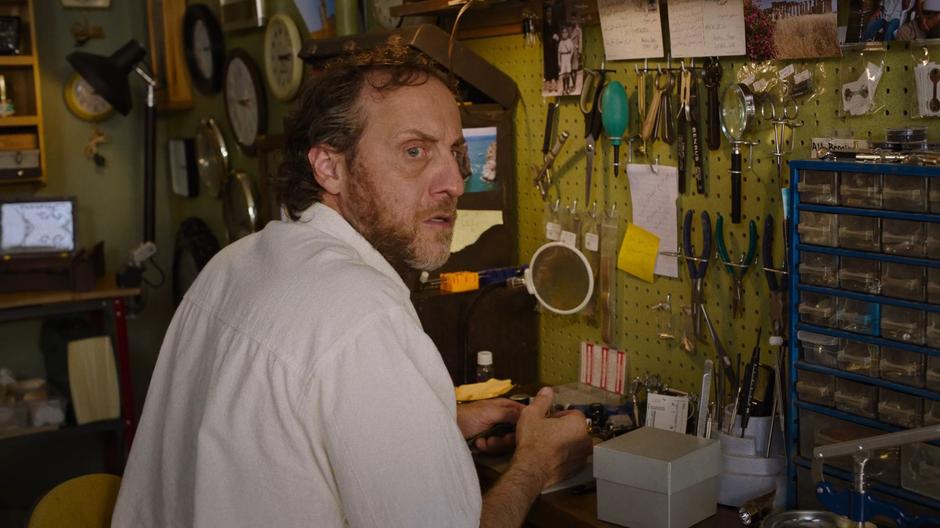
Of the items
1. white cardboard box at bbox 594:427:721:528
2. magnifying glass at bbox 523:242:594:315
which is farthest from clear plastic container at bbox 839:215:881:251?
magnifying glass at bbox 523:242:594:315

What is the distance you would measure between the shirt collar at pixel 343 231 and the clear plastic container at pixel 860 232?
62 centimetres

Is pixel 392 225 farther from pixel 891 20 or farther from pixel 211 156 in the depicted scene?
pixel 211 156

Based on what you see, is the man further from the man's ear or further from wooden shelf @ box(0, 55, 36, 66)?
wooden shelf @ box(0, 55, 36, 66)

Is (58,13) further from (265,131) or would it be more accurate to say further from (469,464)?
(469,464)

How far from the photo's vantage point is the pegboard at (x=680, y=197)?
1.62m

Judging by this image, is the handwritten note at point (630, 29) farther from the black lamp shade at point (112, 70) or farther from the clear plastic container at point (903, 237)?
the black lamp shade at point (112, 70)

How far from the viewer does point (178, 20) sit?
4.14 meters

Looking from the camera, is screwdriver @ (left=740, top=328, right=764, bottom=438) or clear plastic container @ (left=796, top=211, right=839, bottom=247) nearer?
clear plastic container @ (left=796, top=211, right=839, bottom=247)

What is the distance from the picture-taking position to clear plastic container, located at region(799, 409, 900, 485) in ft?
4.54

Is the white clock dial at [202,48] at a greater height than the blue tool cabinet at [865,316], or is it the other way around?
the white clock dial at [202,48]

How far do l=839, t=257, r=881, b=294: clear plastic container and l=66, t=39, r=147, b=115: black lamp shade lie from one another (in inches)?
127

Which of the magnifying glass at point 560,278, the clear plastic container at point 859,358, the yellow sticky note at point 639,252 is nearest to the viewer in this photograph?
the clear plastic container at point 859,358

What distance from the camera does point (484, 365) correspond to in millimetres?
2184

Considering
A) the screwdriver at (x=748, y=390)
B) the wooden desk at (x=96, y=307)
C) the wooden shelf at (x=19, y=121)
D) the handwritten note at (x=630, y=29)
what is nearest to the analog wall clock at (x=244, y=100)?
the wooden desk at (x=96, y=307)
